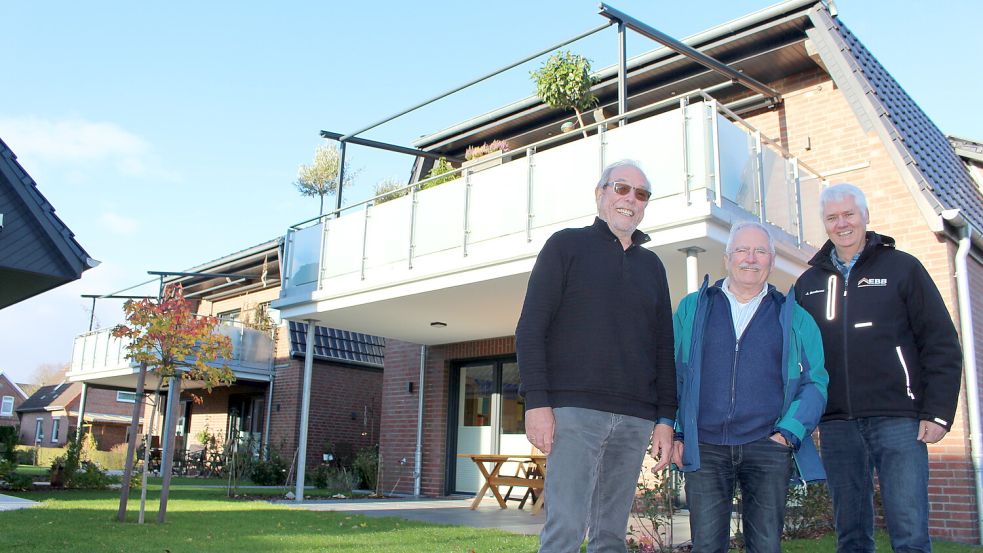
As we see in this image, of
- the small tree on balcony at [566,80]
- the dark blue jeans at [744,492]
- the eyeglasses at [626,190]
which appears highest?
the small tree on balcony at [566,80]

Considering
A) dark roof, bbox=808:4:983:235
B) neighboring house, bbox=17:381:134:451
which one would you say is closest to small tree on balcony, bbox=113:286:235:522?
dark roof, bbox=808:4:983:235

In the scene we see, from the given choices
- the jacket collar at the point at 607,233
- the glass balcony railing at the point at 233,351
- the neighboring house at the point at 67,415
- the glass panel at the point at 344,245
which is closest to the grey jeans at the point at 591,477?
the jacket collar at the point at 607,233

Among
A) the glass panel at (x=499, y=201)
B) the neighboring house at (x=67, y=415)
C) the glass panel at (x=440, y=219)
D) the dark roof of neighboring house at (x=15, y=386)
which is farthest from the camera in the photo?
the dark roof of neighboring house at (x=15, y=386)

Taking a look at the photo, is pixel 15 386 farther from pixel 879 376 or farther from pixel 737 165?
pixel 879 376

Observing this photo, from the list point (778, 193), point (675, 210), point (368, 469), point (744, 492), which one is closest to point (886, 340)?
point (744, 492)

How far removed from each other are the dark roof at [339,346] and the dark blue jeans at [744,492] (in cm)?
1527

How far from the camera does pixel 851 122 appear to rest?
29.4 ft

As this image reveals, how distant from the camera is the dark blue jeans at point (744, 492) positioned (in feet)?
8.89

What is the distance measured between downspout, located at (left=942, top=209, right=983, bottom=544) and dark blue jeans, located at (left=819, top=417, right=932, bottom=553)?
17.2ft

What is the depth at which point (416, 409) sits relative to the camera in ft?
42.3

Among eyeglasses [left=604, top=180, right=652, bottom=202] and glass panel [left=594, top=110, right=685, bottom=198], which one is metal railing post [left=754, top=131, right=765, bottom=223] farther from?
eyeglasses [left=604, top=180, right=652, bottom=202]

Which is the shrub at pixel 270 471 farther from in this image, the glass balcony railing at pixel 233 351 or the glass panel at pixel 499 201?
the glass panel at pixel 499 201

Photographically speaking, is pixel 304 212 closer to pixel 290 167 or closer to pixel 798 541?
pixel 290 167

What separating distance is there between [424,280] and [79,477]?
7.84 metres
